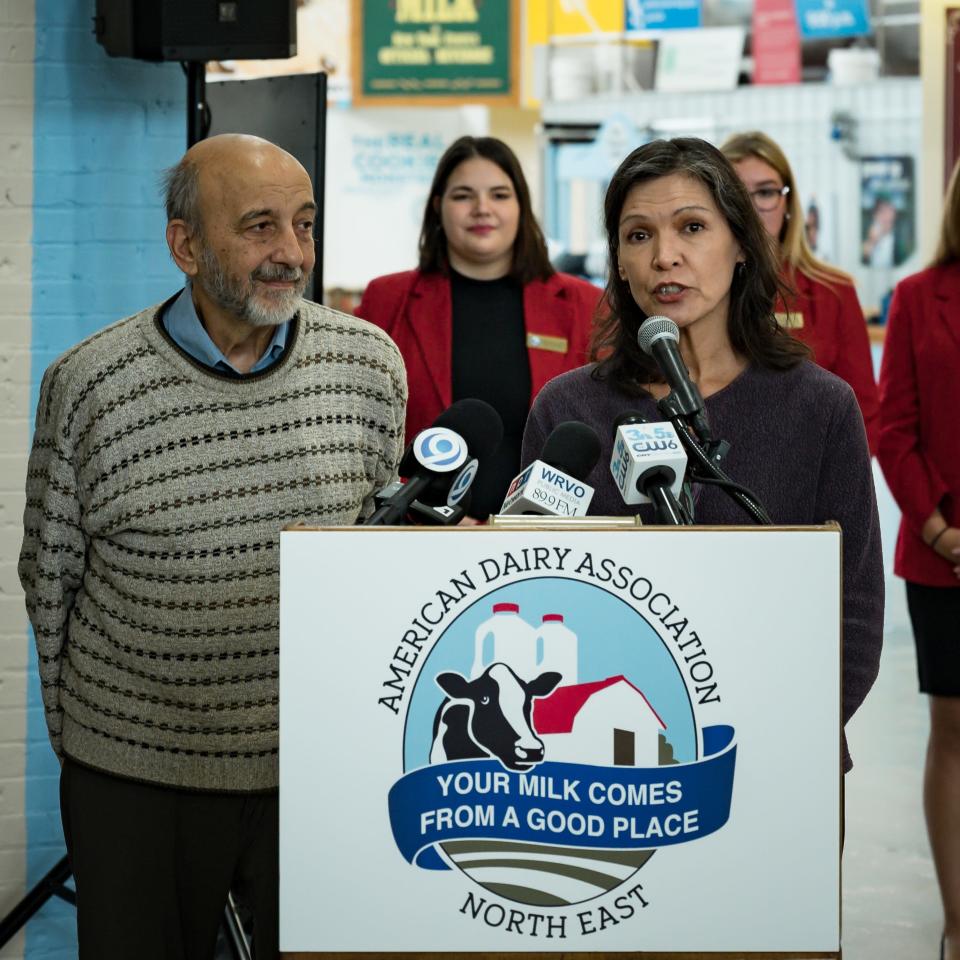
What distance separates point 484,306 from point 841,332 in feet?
3.01

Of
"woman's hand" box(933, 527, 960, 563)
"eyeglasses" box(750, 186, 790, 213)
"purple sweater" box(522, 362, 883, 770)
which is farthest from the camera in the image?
"eyeglasses" box(750, 186, 790, 213)

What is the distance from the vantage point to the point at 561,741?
1.35 meters

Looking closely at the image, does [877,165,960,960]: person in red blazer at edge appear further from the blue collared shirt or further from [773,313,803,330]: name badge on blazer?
the blue collared shirt

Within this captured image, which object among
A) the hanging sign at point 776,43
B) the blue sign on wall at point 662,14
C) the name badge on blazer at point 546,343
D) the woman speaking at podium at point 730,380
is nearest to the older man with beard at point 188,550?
the woman speaking at podium at point 730,380

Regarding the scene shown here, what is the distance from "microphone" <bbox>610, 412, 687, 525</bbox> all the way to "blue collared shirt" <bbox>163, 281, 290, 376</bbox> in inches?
30.1

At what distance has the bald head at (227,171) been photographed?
217cm

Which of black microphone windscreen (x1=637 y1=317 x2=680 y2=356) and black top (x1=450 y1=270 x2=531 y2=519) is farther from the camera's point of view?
black top (x1=450 y1=270 x2=531 y2=519)

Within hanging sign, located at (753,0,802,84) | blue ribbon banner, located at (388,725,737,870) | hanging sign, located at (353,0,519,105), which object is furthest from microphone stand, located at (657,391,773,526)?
hanging sign, located at (753,0,802,84)

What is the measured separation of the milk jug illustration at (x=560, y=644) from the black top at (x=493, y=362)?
219cm

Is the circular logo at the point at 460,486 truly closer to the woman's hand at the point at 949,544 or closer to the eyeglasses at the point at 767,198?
the woman's hand at the point at 949,544

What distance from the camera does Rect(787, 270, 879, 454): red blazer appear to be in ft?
12.0

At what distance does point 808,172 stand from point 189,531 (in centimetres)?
881

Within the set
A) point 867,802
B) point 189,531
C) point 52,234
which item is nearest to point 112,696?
point 189,531

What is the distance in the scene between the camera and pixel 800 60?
10000 millimetres
